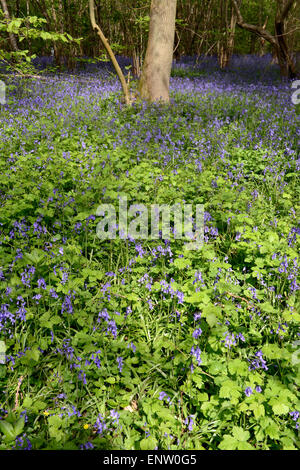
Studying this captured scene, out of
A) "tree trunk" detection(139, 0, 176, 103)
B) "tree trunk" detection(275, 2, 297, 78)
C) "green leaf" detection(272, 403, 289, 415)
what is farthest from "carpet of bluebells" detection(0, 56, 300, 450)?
"tree trunk" detection(275, 2, 297, 78)

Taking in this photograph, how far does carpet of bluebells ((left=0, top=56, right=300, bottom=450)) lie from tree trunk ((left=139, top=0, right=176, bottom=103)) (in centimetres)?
316

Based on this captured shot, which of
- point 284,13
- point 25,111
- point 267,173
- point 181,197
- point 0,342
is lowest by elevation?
point 0,342

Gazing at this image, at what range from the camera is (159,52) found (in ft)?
24.7

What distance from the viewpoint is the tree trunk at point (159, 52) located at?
7.25 m

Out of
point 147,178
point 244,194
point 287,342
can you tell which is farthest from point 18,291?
point 244,194

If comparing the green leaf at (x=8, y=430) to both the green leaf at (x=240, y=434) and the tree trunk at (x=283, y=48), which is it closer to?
the green leaf at (x=240, y=434)

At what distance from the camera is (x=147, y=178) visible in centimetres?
439

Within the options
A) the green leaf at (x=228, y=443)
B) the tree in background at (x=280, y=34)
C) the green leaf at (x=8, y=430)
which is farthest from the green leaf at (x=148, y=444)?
the tree in background at (x=280, y=34)

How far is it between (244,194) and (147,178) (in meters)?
1.26

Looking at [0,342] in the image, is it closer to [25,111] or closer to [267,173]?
[267,173]

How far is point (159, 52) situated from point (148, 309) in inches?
263

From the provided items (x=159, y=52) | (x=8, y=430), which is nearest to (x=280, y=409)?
(x=8, y=430)

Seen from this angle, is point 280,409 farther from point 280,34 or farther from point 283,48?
point 283,48

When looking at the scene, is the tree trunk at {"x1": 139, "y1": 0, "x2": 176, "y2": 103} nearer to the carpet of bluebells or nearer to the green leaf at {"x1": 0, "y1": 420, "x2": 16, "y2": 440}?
the carpet of bluebells
